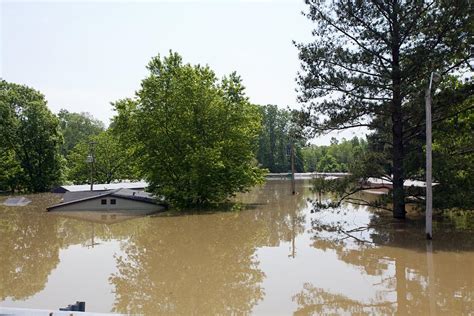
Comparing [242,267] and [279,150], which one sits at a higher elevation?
[279,150]

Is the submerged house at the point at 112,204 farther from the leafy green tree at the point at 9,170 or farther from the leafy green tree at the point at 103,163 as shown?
the leafy green tree at the point at 9,170

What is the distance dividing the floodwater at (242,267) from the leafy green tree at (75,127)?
58.4 meters

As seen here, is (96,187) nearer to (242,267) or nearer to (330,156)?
(242,267)

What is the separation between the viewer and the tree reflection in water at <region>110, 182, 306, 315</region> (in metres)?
8.23

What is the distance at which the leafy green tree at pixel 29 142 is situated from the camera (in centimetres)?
4162

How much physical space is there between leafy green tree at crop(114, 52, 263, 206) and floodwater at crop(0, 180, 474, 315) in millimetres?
5339

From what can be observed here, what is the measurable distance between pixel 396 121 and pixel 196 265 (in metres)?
10.2

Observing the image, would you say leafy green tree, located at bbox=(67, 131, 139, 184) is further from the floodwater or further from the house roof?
the floodwater

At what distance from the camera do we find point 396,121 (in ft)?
53.6

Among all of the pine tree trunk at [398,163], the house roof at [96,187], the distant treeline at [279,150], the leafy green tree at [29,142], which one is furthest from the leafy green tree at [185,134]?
the distant treeline at [279,150]

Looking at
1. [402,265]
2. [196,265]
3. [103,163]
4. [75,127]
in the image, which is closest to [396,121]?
[402,265]

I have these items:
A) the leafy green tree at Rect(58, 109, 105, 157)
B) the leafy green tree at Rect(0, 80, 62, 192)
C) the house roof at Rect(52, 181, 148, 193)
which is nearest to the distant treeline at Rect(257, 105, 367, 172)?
the leafy green tree at Rect(58, 109, 105, 157)

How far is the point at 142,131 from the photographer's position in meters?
24.7

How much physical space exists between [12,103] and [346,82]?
39.2m
